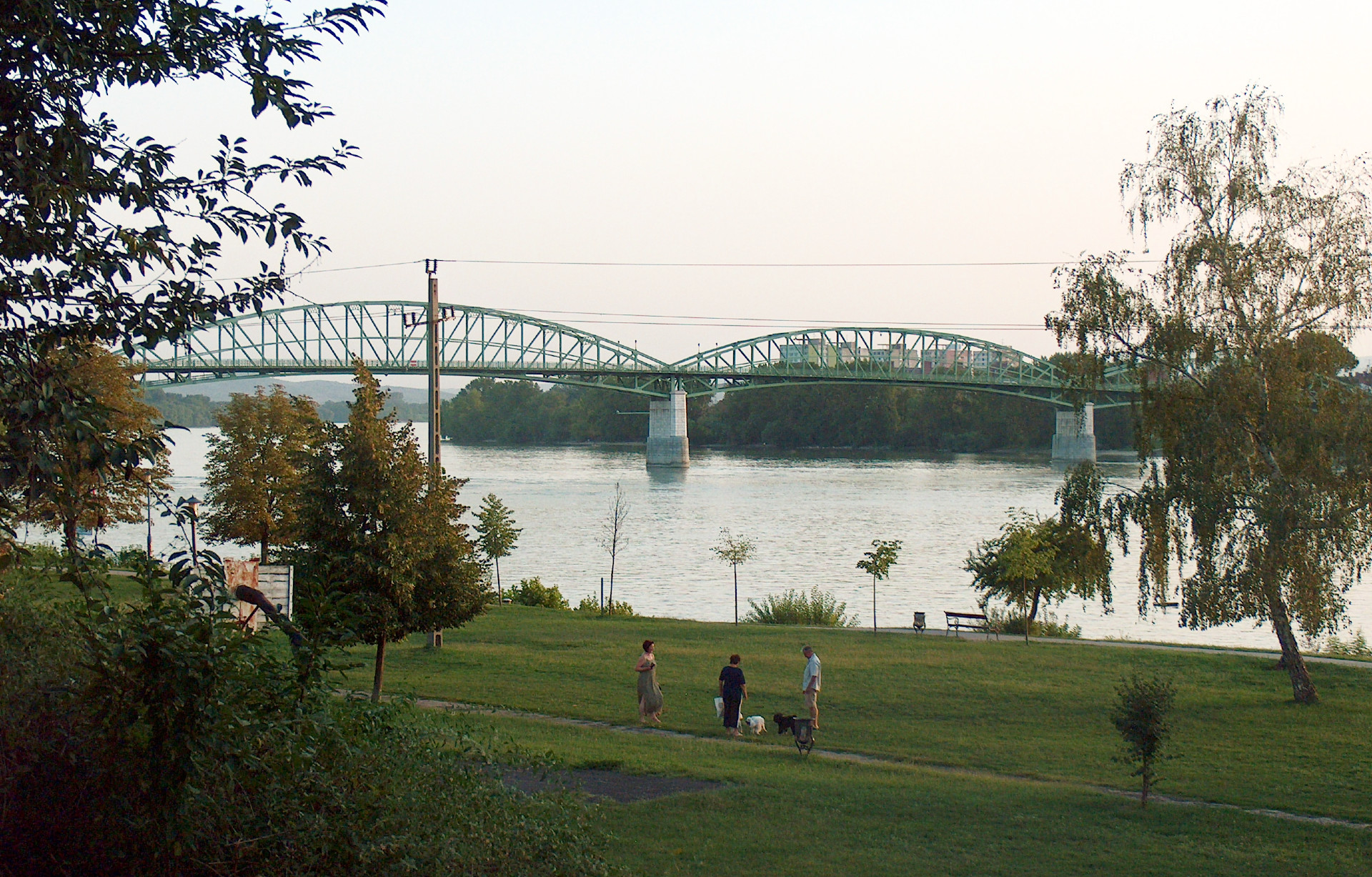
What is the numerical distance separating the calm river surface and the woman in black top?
6.47 meters

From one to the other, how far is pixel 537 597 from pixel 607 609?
9.72 ft

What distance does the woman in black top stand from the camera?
14367mm

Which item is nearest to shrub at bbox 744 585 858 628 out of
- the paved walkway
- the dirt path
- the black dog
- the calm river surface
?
the calm river surface

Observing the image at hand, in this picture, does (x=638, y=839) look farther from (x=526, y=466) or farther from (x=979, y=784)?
(x=526, y=466)

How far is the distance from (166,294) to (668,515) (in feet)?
173

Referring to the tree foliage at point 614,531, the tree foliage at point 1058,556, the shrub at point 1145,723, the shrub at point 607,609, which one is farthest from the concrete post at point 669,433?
the shrub at point 1145,723

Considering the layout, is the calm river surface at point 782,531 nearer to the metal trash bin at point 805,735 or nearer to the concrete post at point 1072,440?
the concrete post at point 1072,440

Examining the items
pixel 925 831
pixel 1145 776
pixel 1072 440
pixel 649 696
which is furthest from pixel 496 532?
pixel 1072 440

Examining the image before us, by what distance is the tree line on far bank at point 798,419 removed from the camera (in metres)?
124

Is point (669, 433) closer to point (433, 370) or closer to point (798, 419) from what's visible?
point (798, 419)

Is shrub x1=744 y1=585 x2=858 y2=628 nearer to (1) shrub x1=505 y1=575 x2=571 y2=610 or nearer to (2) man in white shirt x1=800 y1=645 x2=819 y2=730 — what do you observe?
(1) shrub x1=505 y1=575 x2=571 y2=610

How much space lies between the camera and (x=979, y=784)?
12.0 metres

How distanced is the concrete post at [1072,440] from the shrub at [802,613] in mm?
70510

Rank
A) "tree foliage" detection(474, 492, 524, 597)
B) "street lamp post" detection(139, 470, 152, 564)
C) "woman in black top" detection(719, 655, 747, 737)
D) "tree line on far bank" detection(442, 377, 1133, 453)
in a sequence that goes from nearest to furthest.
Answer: "street lamp post" detection(139, 470, 152, 564)
"woman in black top" detection(719, 655, 747, 737)
"tree foliage" detection(474, 492, 524, 597)
"tree line on far bank" detection(442, 377, 1133, 453)
